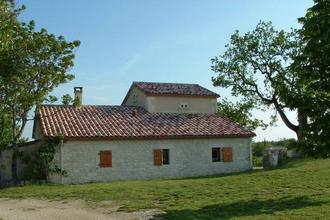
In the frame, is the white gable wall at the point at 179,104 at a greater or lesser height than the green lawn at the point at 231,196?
greater

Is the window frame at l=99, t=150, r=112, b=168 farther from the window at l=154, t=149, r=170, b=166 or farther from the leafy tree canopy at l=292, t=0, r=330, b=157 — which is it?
the leafy tree canopy at l=292, t=0, r=330, b=157

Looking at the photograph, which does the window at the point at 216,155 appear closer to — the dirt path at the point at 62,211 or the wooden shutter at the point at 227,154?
the wooden shutter at the point at 227,154

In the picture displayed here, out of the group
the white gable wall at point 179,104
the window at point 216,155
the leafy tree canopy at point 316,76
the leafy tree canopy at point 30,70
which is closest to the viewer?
the leafy tree canopy at point 316,76

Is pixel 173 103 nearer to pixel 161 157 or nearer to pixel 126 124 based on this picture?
pixel 126 124

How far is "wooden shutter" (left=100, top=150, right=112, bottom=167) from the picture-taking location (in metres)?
26.1

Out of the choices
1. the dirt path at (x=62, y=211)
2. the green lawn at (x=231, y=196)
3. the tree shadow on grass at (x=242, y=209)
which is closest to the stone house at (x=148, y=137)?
the green lawn at (x=231, y=196)

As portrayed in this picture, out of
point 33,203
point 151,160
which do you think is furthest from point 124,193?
point 151,160

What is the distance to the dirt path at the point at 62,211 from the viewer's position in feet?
41.7

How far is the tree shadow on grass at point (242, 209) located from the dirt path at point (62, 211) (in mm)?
881

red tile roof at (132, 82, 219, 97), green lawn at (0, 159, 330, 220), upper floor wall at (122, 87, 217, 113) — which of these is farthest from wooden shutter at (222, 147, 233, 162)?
green lawn at (0, 159, 330, 220)

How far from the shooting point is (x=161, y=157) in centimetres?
2770

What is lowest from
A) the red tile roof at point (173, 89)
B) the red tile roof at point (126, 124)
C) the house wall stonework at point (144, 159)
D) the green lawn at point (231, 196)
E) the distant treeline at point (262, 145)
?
the green lawn at point (231, 196)

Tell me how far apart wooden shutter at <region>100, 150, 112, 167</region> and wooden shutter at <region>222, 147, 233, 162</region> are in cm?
730

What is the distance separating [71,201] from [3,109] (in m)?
10.7
